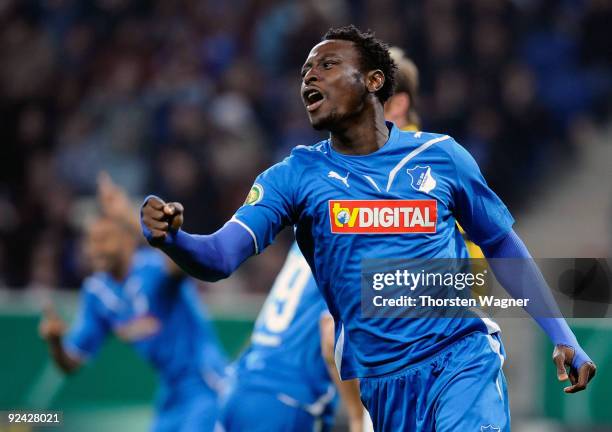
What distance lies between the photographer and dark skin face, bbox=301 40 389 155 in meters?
4.00

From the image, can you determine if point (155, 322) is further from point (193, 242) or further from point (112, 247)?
point (193, 242)

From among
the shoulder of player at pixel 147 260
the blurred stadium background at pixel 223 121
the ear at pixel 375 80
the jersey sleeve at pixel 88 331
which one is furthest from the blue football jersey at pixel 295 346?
the blurred stadium background at pixel 223 121

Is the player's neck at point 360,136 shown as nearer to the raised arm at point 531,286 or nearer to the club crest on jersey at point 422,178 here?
the club crest on jersey at point 422,178

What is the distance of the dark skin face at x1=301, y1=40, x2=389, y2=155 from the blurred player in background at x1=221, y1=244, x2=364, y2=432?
1.45m

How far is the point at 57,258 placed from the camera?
1082 centimetres

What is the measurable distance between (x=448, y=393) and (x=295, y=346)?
1.82 meters

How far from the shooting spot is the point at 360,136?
4.10m

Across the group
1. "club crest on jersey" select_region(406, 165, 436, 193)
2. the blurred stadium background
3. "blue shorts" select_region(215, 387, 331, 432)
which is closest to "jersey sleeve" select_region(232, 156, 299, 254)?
"club crest on jersey" select_region(406, 165, 436, 193)

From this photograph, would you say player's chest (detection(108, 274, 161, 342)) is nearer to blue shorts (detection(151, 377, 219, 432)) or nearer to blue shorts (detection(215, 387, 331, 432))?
blue shorts (detection(151, 377, 219, 432))

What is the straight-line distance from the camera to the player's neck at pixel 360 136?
13.4ft

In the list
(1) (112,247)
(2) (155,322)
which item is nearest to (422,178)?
(2) (155,322)

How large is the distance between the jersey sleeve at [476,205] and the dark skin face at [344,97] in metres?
0.33

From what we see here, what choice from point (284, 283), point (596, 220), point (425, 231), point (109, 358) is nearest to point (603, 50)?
point (596, 220)

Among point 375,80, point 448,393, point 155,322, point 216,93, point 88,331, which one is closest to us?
point 448,393
